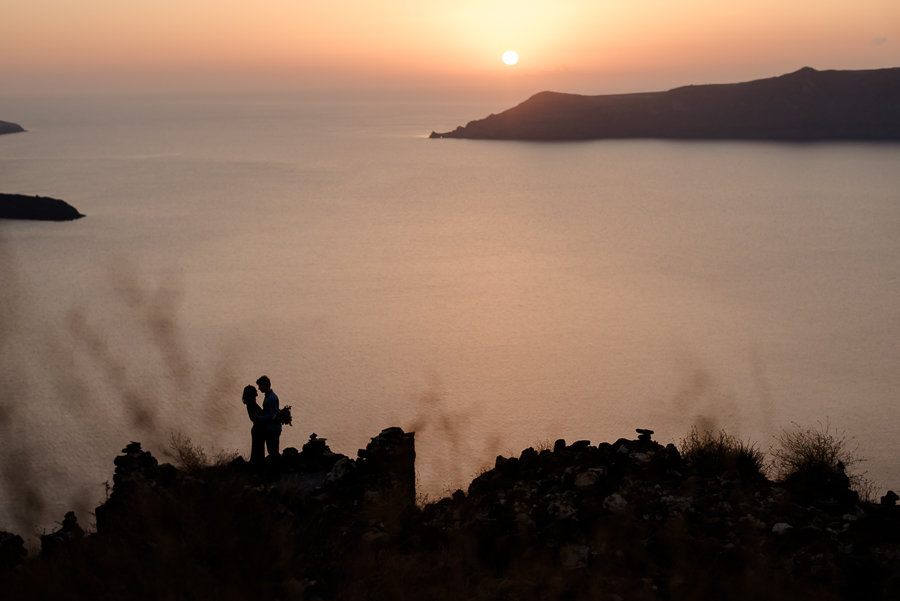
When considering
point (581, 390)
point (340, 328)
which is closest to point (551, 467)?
point (581, 390)

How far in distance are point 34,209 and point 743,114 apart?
14599 centimetres

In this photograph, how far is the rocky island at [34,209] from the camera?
78.3 meters

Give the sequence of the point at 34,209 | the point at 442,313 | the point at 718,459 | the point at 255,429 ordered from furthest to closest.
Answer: the point at 34,209 → the point at 442,313 → the point at 718,459 → the point at 255,429

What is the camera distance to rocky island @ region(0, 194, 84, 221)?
257 feet

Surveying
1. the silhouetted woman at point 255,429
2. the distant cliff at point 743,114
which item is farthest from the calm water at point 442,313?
the distant cliff at point 743,114

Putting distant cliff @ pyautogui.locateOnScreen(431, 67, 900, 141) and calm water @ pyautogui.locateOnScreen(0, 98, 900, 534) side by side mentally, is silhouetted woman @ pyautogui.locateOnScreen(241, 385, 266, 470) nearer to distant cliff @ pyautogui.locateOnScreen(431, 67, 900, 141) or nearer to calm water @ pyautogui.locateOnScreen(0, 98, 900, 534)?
calm water @ pyautogui.locateOnScreen(0, 98, 900, 534)

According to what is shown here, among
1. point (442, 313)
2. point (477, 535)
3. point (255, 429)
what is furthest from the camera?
point (442, 313)

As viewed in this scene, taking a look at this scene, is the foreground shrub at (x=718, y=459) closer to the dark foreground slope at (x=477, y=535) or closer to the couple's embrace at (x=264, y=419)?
the dark foreground slope at (x=477, y=535)

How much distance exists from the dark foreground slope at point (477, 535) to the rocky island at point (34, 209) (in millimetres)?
74140

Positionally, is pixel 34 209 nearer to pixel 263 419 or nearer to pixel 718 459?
pixel 263 419

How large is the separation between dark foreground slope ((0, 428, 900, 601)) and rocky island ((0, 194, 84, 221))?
74140mm

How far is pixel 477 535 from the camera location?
1020cm

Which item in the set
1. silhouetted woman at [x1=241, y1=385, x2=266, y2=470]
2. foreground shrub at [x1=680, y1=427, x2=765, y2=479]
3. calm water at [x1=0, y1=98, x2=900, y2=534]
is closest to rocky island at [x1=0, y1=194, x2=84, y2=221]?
calm water at [x1=0, y1=98, x2=900, y2=534]

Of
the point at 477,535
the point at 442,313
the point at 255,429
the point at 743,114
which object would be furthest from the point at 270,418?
the point at 743,114
